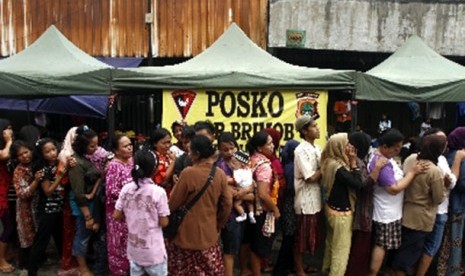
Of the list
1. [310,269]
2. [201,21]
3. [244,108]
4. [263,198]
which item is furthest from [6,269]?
[201,21]

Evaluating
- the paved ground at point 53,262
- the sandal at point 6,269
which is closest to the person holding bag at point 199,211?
the paved ground at point 53,262

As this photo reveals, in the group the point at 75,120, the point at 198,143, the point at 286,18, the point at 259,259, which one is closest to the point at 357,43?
the point at 286,18

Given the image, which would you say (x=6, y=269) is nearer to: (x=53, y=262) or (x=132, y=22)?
(x=53, y=262)

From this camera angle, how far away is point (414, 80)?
670 cm

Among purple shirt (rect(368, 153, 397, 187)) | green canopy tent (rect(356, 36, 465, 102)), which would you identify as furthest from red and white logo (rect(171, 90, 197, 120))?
purple shirt (rect(368, 153, 397, 187))

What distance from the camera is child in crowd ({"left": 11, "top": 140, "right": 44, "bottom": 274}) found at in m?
5.04

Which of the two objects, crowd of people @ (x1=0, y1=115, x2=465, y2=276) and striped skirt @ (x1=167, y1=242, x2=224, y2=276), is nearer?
striped skirt @ (x1=167, y1=242, x2=224, y2=276)

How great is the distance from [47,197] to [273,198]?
2384 millimetres

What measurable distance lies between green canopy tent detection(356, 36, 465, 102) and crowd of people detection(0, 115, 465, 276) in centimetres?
120

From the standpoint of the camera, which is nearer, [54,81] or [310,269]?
[310,269]

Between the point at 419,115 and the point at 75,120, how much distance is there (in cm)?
800

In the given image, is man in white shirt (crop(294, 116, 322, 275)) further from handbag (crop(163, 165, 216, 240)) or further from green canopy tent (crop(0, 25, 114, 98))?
green canopy tent (crop(0, 25, 114, 98))

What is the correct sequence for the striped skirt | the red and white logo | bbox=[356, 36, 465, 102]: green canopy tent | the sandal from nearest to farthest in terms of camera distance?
1. the striped skirt
2. the sandal
3. the red and white logo
4. bbox=[356, 36, 465, 102]: green canopy tent

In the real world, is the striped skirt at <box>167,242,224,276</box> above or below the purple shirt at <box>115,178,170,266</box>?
below
